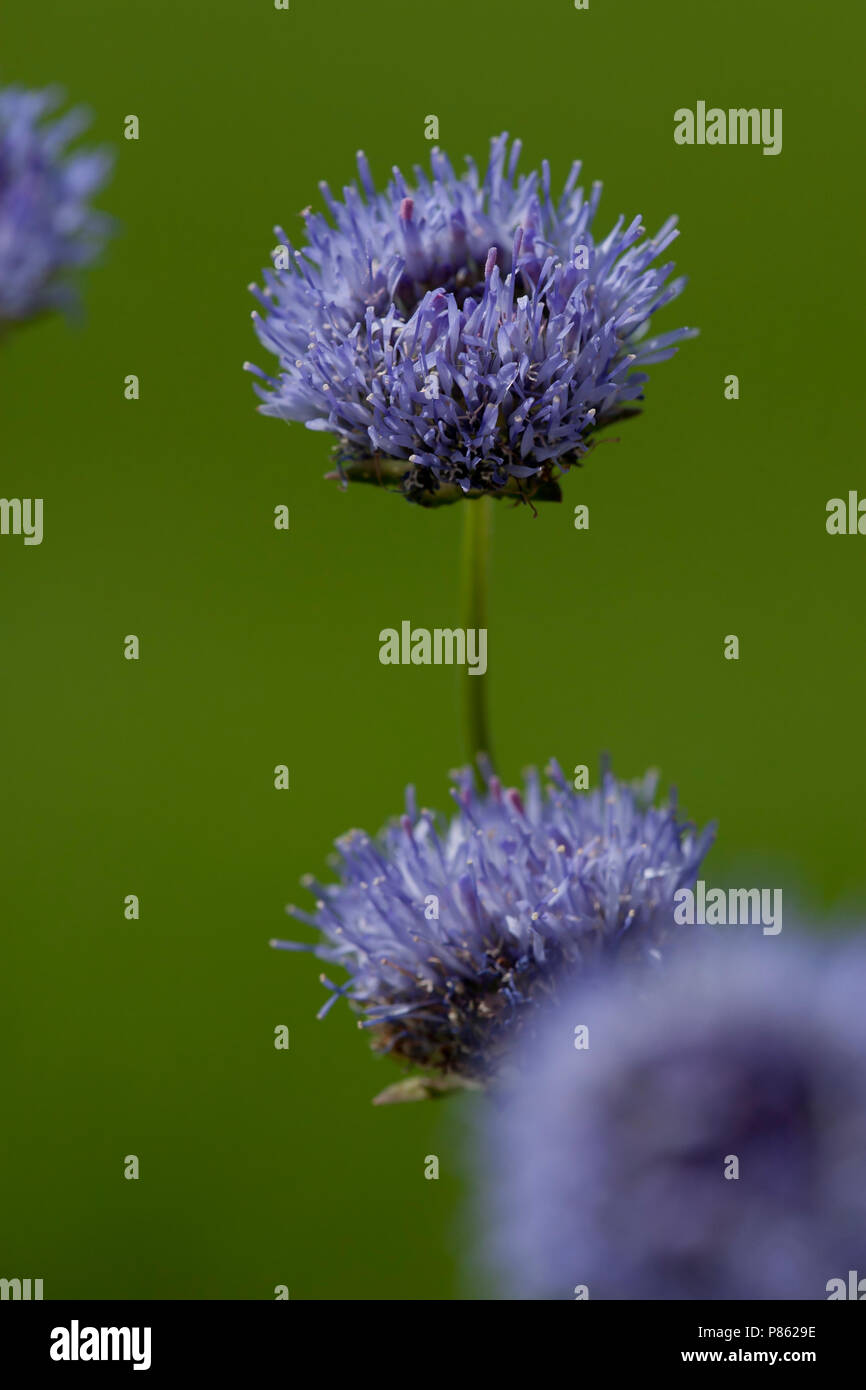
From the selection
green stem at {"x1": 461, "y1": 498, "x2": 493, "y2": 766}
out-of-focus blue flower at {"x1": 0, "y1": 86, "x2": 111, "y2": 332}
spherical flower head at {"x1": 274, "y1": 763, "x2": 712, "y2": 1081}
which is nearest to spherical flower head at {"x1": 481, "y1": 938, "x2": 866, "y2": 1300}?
spherical flower head at {"x1": 274, "y1": 763, "x2": 712, "y2": 1081}

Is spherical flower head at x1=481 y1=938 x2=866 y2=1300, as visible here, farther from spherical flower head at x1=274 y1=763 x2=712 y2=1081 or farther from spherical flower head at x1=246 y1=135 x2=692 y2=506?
spherical flower head at x1=246 y1=135 x2=692 y2=506

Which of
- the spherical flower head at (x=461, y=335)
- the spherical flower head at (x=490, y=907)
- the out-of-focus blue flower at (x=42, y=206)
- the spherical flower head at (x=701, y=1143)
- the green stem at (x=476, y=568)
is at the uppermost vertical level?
the out-of-focus blue flower at (x=42, y=206)

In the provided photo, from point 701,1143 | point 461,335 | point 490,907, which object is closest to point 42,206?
point 461,335

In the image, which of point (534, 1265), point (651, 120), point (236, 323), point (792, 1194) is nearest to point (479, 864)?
point (534, 1265)

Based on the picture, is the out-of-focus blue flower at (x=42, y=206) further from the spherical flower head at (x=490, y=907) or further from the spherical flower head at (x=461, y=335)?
→ the spherical flower head at (x=490, y=907)

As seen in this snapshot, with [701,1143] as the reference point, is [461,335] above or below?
above

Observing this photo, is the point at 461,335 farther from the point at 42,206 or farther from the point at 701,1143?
the point at 701,1143

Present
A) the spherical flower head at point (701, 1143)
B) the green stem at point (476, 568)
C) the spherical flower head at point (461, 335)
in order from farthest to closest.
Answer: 1. the green stem at point (476, 568)
2. the spherical flower head at point (461, 335)
3. the spherical flower head at point (701, 1143)

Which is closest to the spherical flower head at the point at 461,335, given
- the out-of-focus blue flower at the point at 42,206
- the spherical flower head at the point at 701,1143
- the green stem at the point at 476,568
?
the green stem at the point at 476,568
